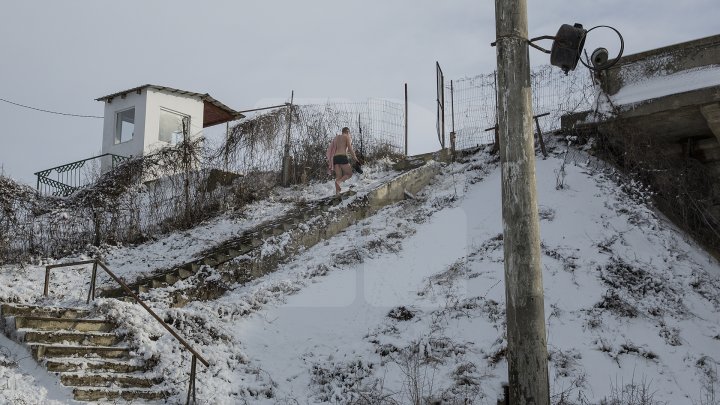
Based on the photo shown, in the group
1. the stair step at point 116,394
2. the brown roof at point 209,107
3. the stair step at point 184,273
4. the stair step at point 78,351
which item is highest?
the brown roof at point 209,107

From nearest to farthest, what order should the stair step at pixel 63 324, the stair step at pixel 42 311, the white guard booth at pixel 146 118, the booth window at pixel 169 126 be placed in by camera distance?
the stair step at pixel 63 324, the stair step at pixel 42 311, the white guard booth at pixel 146 118, the booth window at pixel 169 126

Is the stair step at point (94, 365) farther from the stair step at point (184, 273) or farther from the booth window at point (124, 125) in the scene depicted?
the booth window at point (124, 125)

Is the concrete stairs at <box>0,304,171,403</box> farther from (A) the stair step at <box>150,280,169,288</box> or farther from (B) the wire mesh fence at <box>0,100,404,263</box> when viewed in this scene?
(B) the wire mesh fence at <box>0,100,404,263</box>

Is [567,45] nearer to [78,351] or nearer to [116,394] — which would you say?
[116,394]

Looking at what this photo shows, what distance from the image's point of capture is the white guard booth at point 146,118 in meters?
23.9

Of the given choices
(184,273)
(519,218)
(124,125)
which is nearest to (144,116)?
(124,125)

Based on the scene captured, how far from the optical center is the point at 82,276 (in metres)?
13.0

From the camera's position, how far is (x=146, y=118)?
23906mm

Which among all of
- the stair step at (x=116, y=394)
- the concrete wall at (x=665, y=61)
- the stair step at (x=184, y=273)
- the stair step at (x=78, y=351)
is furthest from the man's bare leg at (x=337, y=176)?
the stair step at (x=116, y=394)

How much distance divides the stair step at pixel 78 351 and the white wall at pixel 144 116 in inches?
571

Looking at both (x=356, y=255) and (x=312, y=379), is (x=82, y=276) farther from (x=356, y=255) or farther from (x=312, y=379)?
(x=312, y=379)

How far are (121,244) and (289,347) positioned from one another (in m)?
7.78

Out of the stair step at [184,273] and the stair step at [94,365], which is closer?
the stair step at [94,365]

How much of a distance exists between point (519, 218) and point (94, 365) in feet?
19.8
